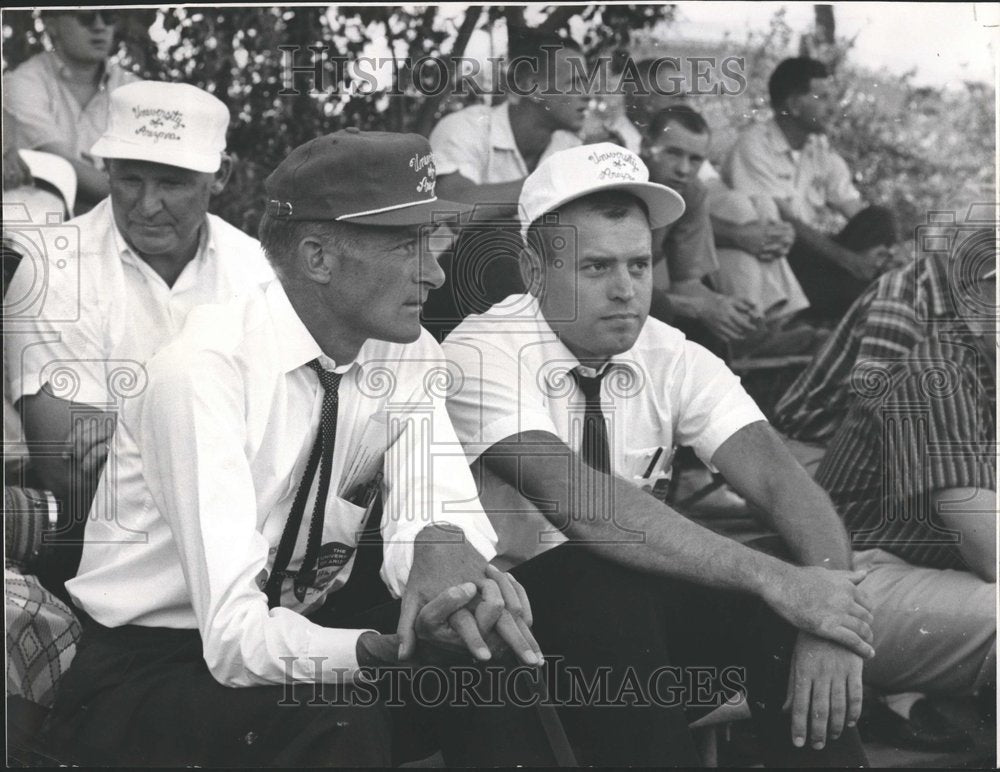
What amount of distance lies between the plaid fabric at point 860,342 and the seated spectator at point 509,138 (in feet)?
2.97

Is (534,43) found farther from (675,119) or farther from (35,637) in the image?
(35,637)

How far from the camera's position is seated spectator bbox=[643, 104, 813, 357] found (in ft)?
12.0

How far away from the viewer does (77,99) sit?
11.8ft

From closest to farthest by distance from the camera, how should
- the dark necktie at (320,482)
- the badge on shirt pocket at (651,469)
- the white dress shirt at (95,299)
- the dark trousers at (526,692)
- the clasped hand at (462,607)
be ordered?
the clasped hand at (462,607)
the dark trousers at (526,692)
the dark necktie at (320,482)
the white dress shirt at (95,299)
the badge on shirt pocket at (651,469)

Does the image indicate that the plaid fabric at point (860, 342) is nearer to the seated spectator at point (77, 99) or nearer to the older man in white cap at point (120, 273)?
the older man in white cap at point (120, 273)

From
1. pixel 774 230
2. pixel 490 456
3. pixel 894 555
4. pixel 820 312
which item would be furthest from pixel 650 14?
pixel 894 555

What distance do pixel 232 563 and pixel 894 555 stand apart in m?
1.93

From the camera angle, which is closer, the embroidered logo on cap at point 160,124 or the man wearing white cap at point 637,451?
the man wearing white cap at point 637,451

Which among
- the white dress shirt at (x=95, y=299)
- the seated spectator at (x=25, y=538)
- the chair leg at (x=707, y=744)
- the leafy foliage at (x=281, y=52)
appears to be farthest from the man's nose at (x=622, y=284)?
the seated spectator at (x=25, y=538)

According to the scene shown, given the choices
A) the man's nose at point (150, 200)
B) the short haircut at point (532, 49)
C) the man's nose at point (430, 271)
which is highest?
the short haircut at point (532, 49)

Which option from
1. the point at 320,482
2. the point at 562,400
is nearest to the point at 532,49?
the point at 562,400

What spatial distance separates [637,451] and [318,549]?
0.95 meters

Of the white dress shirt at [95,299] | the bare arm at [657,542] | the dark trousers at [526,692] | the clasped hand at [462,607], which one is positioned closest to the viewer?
the clasped hand at [462,607]

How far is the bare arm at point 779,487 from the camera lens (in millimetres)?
3613
